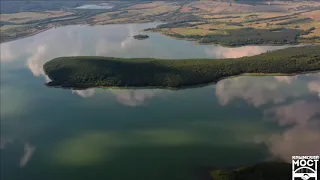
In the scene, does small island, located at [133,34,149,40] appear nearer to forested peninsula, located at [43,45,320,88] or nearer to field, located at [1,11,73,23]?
forested peninsula, located at [43,45,320,88]

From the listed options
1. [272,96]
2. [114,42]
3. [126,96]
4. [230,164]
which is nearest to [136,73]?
[126,96]

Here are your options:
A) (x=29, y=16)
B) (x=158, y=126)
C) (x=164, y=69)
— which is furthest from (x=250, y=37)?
(x=29, y=16)

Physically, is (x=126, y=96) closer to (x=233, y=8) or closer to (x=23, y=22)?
(x=23, y=22)

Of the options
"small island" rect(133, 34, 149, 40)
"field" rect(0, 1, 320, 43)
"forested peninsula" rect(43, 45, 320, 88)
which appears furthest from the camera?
"field" rect(0, 1, 320, 43)

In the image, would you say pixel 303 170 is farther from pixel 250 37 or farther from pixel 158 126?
pixel 250 37

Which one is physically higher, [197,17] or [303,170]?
[197,17]

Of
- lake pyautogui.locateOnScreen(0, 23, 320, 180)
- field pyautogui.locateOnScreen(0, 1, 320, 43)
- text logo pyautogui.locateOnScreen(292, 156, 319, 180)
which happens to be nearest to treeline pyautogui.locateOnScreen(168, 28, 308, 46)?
field pyautogui.locateOnScreen(0, 1, 320, 43)
